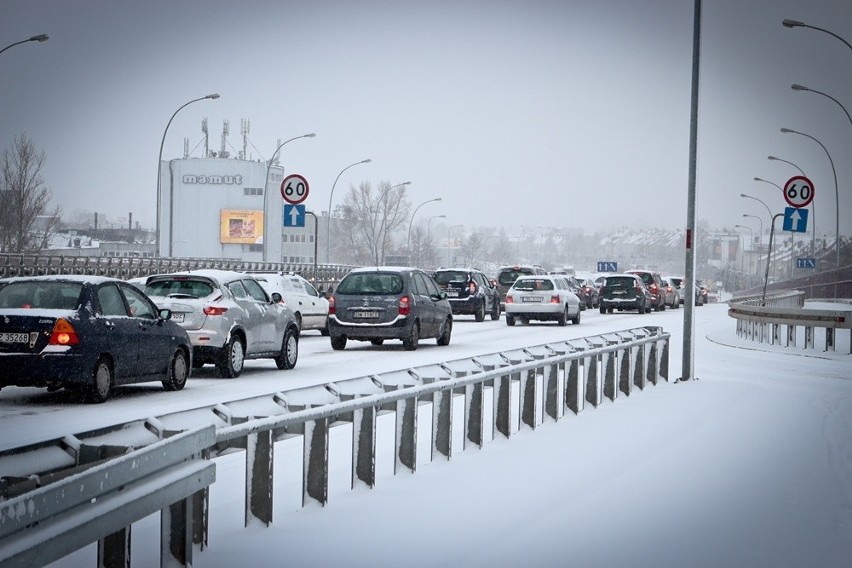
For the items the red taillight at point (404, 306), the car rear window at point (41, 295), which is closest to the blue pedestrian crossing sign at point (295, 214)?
the red taillight at point (404, 306)

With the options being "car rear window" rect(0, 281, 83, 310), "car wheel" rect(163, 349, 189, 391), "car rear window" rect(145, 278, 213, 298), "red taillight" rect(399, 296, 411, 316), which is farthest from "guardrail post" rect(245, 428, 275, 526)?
"red taillight" rect(399, 296, 411, 316)

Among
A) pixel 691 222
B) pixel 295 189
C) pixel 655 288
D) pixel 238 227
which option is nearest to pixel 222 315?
pixel 691 222

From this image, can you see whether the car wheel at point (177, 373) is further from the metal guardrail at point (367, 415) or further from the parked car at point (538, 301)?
the parked car at point (538, 301)

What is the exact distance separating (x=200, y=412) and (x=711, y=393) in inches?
495

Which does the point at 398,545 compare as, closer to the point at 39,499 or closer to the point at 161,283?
the point at 39,499

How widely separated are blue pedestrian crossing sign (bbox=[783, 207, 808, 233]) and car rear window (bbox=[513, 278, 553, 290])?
24.3ft

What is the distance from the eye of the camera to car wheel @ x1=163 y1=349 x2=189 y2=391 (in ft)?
58.3

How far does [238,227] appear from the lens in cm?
17625

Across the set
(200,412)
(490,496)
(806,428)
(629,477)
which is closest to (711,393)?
(806,428)

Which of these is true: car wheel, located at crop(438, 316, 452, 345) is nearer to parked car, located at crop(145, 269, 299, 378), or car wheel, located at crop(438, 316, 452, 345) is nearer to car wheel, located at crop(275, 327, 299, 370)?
car wheel, located at crop(275, 327, 299, 370)

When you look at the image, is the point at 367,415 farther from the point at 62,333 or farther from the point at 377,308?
the point at 377,308

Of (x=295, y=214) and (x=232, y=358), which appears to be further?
(x=295, y=214)

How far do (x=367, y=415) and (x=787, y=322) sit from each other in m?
24.2

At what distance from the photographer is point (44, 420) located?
45.9 feet
